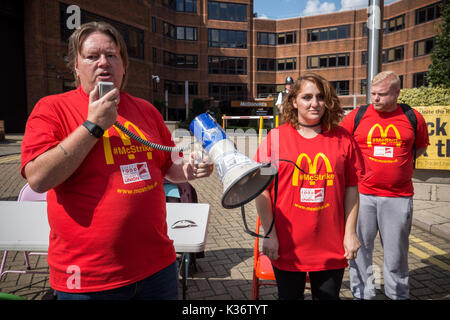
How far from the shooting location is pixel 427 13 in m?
38.1

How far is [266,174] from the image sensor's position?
139 cm

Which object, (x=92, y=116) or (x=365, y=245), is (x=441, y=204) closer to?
(x=365, y=245)

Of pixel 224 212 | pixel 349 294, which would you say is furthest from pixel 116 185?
pixel 224 212

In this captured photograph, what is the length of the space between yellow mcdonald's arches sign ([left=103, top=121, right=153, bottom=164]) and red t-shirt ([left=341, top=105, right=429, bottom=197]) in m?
2.40

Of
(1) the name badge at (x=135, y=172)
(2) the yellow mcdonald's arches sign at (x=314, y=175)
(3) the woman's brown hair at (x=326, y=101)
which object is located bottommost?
(2) the yellow mcdonald's arches sign at (x=314, y=175)

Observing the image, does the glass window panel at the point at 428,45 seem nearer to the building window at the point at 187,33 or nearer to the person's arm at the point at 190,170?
the building window at the point at 187,33

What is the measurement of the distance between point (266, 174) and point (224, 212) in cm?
568

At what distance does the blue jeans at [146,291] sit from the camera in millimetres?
1564

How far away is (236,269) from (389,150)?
2.32 metres

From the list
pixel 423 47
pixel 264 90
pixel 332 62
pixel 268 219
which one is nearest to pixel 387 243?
pixel 268 219

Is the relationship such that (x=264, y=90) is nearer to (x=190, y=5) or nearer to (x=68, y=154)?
(x=190, y=5)

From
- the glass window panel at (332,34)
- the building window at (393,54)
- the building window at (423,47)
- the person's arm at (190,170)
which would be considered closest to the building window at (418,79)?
the building window at (423,47)

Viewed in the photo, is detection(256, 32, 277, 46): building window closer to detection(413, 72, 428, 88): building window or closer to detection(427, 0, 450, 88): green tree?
detection(413, 72, 428, 88): building window

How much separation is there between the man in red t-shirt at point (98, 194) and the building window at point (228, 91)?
150ft
